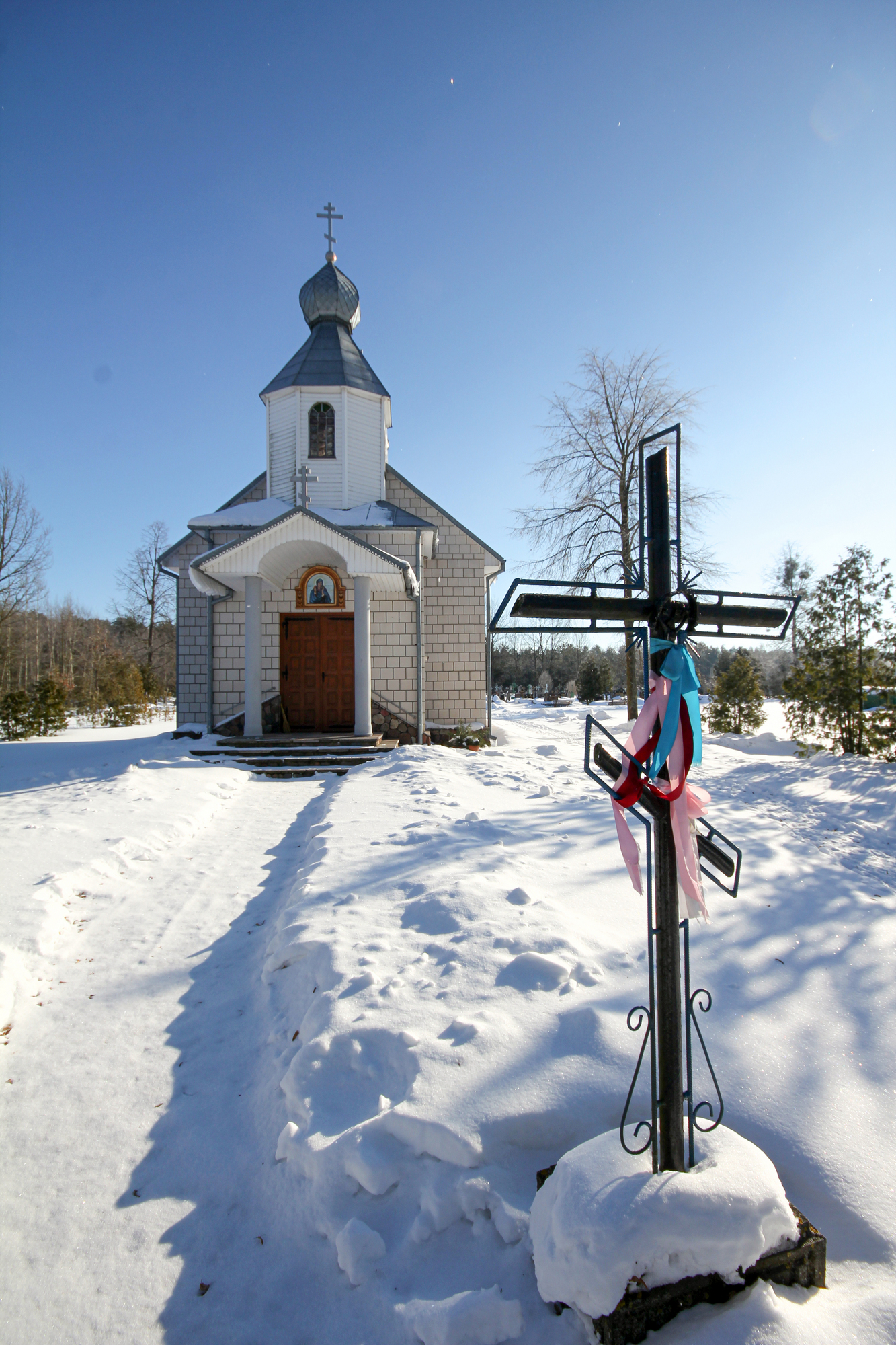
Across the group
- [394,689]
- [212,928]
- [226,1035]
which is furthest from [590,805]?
[394,689]

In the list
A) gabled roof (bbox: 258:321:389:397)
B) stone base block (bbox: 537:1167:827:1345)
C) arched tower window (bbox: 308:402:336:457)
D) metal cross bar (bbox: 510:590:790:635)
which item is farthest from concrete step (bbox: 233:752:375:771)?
stone base block (bbox: 537:1167:827:1345)

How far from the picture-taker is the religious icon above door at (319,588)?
13148 mm

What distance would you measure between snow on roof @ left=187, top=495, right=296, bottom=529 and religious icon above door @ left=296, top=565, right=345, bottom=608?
1329 millimetres

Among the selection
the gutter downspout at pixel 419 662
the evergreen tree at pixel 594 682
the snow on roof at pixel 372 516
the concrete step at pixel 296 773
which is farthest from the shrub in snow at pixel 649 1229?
the evergreen tree at pixel 594 682

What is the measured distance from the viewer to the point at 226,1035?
3.24 m

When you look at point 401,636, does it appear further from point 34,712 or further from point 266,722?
point 34,712

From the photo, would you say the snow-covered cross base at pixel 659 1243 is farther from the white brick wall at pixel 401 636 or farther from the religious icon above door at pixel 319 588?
the religious icon above door at pixel 319 588

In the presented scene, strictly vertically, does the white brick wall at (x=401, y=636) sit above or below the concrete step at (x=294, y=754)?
above

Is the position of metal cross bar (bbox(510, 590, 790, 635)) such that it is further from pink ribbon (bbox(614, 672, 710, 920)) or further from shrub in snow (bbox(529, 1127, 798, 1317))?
shrub in snow (bbox(529, 1127, 798, 1317))

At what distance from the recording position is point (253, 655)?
1145 cm

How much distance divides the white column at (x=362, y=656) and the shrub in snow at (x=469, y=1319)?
399 inches

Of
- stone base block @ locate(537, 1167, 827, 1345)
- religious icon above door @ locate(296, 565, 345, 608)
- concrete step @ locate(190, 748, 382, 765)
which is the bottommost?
stone base block @ locate(537, 1167, 827, 1345)

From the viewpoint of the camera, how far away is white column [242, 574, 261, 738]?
1145cm

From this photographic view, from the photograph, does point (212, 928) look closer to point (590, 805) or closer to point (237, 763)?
point (590, 805)
